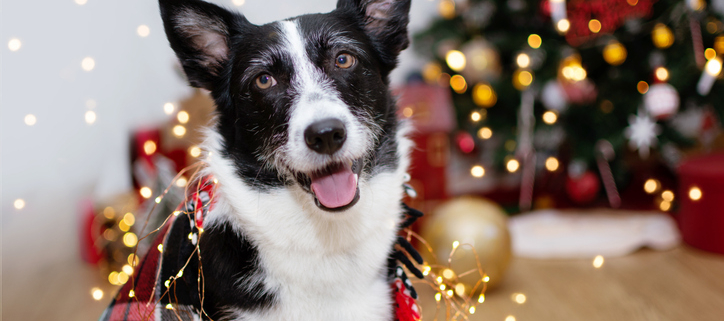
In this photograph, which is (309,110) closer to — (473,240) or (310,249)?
(310,249)

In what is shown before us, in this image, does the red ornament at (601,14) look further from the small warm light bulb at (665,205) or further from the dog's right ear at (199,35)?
the dog's right ear at (199,35)

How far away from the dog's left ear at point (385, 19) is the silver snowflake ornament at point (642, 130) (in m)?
1.83

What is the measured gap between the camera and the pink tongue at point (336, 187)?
3.42 feet

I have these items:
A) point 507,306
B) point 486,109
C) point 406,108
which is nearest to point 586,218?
point 486,109

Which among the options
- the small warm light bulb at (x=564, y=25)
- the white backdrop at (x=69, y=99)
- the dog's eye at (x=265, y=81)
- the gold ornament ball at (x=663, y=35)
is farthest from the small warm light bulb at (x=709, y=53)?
the dog's eye at (x=265, y=81)

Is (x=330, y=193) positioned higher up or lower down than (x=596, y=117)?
higher up

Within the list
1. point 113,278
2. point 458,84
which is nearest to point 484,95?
point 458,84

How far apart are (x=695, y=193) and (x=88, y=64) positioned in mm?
3022

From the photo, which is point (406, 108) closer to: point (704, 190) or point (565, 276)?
point (565, 276)

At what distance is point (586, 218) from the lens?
273 centimetres

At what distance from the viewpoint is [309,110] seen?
102cm

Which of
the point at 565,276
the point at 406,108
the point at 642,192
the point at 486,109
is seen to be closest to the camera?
the point at 565,276

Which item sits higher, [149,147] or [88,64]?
[88,64]

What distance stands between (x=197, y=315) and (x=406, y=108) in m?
1.57
